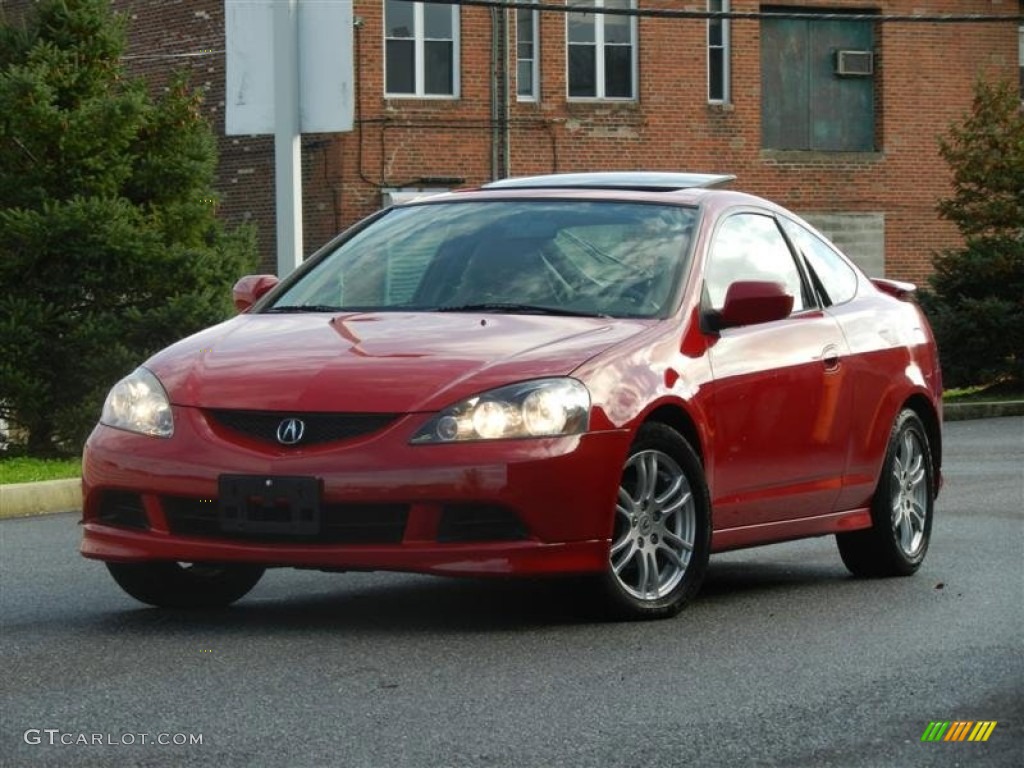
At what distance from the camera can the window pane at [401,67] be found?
34500 mm

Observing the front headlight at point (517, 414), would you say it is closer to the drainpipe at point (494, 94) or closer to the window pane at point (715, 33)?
the drainpipe at point (494, 94)

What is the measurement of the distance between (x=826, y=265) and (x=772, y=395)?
1399 mm

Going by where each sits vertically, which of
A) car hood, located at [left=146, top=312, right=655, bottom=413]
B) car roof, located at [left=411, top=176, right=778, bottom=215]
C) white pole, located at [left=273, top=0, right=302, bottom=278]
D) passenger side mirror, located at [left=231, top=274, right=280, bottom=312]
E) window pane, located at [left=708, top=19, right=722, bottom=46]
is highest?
window pane, located at [left=708, top=19, right=722, bottom=46]

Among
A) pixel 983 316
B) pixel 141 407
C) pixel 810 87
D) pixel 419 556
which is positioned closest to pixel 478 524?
pixel 419 556

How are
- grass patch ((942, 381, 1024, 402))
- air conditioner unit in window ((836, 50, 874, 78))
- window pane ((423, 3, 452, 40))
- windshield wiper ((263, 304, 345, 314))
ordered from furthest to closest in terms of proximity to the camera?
air conditioner unit in window ((836, 50, 874, 78)) → window pane ((423, 3, 452, 40)) → grass patch ((942, 381, 1024, 402)) → windshield wiper ((263, 304, 345, 314))

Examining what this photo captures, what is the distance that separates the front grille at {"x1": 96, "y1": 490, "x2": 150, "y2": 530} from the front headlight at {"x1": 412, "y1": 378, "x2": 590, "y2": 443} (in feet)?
3.51

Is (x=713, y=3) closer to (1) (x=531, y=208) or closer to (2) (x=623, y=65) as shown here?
(2) (x=623, y=65)

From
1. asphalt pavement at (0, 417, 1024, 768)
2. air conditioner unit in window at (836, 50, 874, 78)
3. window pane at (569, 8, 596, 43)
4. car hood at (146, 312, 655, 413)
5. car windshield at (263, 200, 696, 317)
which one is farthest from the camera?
air conditioner unit in window at (836, 50, 874, 78)

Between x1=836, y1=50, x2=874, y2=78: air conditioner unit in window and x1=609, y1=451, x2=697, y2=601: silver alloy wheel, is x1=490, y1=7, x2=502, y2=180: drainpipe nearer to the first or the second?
x1=836, y1=50, x2=874, y2=78: air conditioner unit in window

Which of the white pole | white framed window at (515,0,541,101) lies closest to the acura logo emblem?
the white pole

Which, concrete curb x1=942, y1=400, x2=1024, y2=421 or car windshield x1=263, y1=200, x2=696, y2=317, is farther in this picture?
concrete curb x1=942, y1=400, x2=1024, y2=421

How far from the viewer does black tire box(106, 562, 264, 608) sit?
816 centimetres

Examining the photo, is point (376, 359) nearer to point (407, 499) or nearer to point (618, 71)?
point (407, 499)

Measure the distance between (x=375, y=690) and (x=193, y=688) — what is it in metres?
0.51
